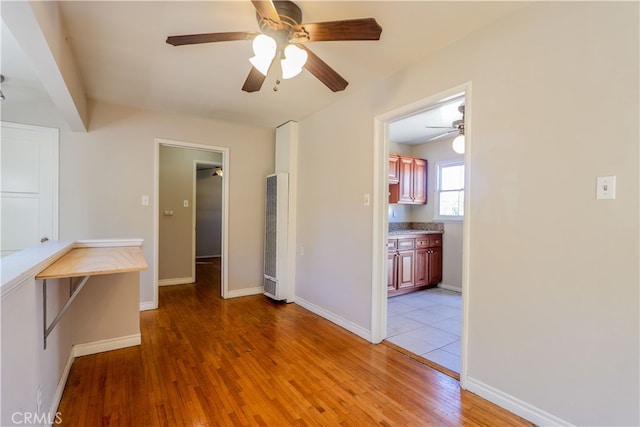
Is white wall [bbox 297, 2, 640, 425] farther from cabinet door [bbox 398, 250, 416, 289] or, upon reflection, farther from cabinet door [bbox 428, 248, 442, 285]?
cabinet door [bbox 428, 248, 442, 285]

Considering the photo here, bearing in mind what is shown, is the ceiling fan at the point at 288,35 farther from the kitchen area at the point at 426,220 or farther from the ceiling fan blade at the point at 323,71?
the kitchen area at the point at 426,220

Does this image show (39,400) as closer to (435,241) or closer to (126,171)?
(126,171)

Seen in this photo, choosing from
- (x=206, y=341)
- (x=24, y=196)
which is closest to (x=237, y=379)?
(x=206, y=341)

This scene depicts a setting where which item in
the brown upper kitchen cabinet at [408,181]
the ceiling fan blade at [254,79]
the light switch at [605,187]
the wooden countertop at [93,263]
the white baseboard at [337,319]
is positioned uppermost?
the ceiling fan blade at [254,79]

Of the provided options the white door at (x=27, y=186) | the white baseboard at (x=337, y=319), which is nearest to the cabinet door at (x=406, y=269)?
the white baseboard at (x=337, y=319)

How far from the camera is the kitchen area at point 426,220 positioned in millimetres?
3797

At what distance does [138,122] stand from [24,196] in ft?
4.44

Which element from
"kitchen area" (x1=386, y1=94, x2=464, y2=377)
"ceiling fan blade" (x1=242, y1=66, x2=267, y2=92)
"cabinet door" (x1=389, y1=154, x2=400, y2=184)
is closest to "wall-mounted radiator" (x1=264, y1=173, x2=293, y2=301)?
"kitchen area" (x1=386, y1=94, x2=464, y2=377)

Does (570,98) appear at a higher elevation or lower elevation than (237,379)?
higher

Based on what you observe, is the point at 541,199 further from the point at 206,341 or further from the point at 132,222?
the point at 132,222

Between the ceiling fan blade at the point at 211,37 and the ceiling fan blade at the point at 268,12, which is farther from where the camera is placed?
the ceiling fan blade at the point at 211,37

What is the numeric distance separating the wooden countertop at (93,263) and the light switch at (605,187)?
245cm

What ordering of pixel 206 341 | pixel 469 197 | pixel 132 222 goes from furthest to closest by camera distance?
pixel 132 222 → pixel 206 341 → pixel 469 197

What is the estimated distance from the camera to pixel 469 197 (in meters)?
2.04
